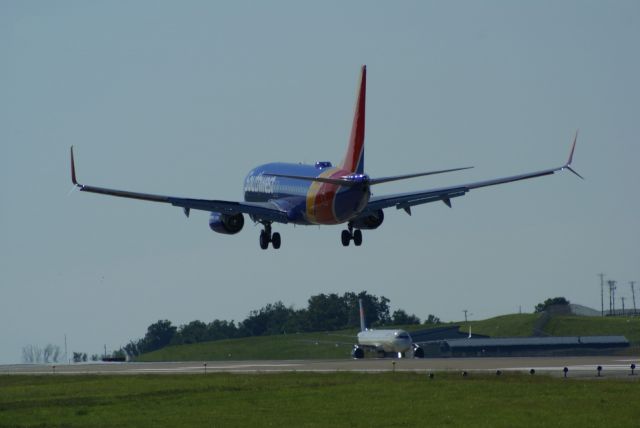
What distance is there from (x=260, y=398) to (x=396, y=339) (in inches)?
3687

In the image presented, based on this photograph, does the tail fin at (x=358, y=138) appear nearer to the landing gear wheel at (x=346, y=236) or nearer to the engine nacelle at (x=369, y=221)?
the engine nacelle at (x=369, y=221)

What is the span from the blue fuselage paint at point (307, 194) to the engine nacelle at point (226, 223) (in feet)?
10.9

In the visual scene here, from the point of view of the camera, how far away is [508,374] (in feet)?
287

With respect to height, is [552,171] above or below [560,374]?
above

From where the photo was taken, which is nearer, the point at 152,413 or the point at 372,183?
the point at 152,413

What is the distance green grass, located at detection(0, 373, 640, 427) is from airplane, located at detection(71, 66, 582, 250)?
1313cm

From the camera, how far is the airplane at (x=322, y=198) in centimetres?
9688

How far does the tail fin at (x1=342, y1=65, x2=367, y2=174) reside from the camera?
9944 cm

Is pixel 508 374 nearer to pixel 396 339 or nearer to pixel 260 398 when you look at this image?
pixel 260 398

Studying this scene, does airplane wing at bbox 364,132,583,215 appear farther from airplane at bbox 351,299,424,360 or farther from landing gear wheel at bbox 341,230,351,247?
airplane at bbox 351,299,424,360

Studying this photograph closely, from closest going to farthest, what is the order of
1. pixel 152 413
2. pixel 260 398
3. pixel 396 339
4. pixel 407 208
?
1. pixel 152 413
2. pixel 260 398
3. pixel 407 208
4. pixel 396 339

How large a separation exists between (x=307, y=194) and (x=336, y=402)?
31769 mm

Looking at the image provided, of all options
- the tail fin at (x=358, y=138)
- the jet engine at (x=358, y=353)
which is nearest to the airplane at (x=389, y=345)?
the jet engine at (x=358, y=353)

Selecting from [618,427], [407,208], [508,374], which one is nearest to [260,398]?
[508,374]
